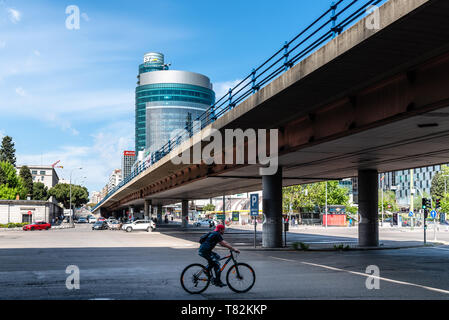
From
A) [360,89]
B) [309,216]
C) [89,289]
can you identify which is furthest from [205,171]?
[309,216]

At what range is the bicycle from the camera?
10.8 meters

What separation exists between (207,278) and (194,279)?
0.31 metres

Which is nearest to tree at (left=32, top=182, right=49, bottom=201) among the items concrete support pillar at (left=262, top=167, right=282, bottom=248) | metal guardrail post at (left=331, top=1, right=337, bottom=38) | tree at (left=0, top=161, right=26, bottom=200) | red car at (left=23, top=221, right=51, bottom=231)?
tree at (left=0, top=161, right=26, bottom=200)

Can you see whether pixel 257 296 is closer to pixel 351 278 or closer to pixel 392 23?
pixel 351 278

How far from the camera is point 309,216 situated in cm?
9619

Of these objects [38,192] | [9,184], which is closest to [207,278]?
[9,184]

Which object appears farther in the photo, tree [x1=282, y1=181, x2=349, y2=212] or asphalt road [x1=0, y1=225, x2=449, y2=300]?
tree [x1=282, y1=181, x2=349, y2=212]

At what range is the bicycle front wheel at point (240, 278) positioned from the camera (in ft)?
36.1

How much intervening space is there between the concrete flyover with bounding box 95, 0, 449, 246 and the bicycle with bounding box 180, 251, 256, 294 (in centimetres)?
565

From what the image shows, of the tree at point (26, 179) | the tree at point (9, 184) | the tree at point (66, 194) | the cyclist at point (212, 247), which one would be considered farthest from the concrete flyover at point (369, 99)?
the tree at point (66, 194)

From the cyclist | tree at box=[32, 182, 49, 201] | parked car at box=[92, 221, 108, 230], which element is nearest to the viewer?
the cyclist

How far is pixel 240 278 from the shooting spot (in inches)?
434

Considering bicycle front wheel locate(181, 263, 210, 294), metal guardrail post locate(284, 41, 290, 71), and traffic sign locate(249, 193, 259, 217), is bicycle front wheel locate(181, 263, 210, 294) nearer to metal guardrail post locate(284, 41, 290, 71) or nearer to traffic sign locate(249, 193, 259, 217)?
metal guardrail post locate(284, 41, 290, 71)

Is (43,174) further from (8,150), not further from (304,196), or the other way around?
(304,196)
